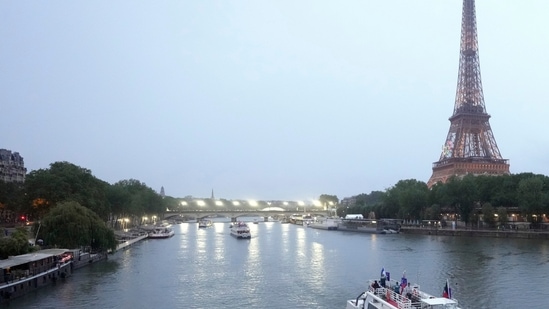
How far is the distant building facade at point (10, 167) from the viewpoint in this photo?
12231 centimetres

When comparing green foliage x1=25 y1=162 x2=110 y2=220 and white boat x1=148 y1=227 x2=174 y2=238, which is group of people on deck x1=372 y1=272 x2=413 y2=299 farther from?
white boat x1=148 y1=227 x2=174 y2=238

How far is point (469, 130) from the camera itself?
119625mm

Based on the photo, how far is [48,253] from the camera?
40000 mm

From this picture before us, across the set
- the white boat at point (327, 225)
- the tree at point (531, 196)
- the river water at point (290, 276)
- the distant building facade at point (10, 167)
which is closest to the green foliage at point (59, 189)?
the river water at point (290, 276)

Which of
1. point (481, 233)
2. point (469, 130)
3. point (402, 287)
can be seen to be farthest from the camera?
point (469, 130)

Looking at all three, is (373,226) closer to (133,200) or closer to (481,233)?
(481,233)

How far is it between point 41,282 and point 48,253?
335 centimetres

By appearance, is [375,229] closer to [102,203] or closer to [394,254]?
[394,254]

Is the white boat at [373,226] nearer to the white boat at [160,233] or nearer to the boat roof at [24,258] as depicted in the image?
the white boat at [160,233]

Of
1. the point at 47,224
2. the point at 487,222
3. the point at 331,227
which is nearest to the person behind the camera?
the point at 47,224

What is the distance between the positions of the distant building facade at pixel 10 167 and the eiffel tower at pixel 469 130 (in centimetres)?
9582

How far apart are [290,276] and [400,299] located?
1907 cm

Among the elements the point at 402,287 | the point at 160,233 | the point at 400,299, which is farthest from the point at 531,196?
the point at 400,299

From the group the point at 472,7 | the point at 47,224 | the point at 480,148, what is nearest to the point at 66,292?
the point at 47,224
